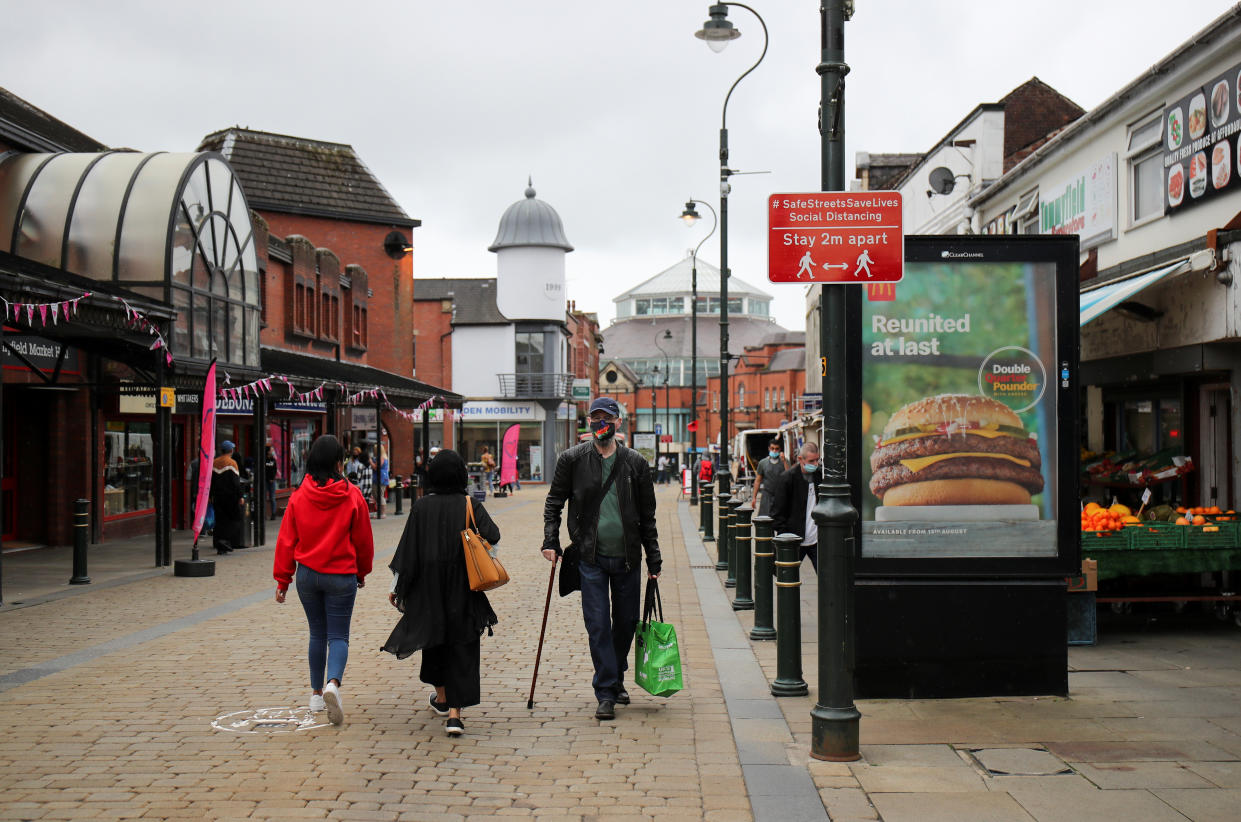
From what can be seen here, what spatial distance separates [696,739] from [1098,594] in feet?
18.6

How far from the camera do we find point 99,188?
751 inches

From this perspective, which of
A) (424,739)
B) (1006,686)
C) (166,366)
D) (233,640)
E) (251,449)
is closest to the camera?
(424,739)

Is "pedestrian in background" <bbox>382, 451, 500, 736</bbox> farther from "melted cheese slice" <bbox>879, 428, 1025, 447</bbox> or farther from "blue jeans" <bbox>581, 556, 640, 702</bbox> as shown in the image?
"melted cheese slice" <bbox>879, 428, 1025, 447</bbox>

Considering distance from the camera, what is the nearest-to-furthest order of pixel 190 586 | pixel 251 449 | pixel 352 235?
pixel 190 586 < pixel 251 449 < pixel 352 235

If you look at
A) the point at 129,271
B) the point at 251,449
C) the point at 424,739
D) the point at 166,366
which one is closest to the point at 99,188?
the point at 129,271

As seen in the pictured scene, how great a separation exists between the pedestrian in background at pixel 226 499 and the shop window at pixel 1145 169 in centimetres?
1340

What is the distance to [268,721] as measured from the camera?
7172 mm

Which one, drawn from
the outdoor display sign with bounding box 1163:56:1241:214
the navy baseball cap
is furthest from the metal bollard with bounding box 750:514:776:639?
the outdoor display sign with bounding box 1163:56:1241:214

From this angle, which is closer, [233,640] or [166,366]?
[233,640]

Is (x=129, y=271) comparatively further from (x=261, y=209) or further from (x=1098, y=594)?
(x=261, y=209)

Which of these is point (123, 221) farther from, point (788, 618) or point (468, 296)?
point (468, 296)

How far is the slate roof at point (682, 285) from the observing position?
138125 millimetres

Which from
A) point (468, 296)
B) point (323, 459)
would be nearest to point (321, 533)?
point (323, 459)

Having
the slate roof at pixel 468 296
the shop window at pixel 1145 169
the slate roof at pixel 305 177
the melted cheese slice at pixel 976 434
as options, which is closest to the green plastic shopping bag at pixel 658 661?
the melted cheese slice at pixel 976 434
